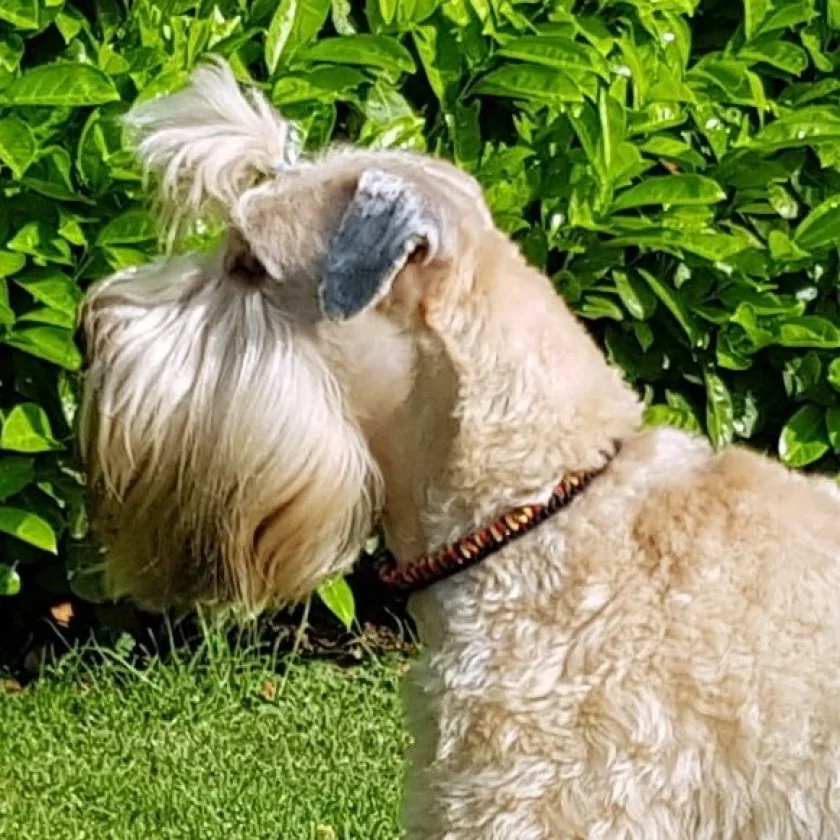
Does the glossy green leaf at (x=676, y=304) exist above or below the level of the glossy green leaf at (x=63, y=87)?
below

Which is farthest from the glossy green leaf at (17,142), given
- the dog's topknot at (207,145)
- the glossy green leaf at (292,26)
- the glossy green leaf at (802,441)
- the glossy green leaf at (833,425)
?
the glossy green leaf at (833,425)

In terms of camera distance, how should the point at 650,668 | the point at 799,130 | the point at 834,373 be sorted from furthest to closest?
the point at 834,373 → the point at 799,130 → the point at 650,668

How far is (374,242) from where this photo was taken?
3186mm

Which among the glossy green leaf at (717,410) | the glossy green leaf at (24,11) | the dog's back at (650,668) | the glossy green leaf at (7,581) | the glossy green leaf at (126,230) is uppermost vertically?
the dog's back at (650,668)

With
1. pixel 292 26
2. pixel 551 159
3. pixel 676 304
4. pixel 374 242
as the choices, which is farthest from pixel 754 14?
pixel 374 242

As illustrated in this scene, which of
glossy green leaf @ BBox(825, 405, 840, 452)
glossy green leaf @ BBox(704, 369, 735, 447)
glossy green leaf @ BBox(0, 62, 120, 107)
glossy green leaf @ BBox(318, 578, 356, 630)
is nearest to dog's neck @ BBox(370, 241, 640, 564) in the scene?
glossy green leaf @ BBox(0, 62, 120, 107)

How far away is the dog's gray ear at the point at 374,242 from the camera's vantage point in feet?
10.4

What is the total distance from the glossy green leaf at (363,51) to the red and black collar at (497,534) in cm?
221

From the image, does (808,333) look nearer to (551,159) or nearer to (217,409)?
(551,159)

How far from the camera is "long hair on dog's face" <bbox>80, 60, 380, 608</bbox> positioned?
330cm

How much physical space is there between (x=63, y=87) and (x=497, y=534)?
2245 millimetres

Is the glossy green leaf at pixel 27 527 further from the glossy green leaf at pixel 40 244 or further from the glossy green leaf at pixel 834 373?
the glossy green leaf at pixel 834 373

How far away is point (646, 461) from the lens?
331 centimetres

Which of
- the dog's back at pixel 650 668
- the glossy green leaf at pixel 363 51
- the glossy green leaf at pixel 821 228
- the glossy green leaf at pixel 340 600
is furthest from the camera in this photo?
the glossy green leaf at pixel 821 228
